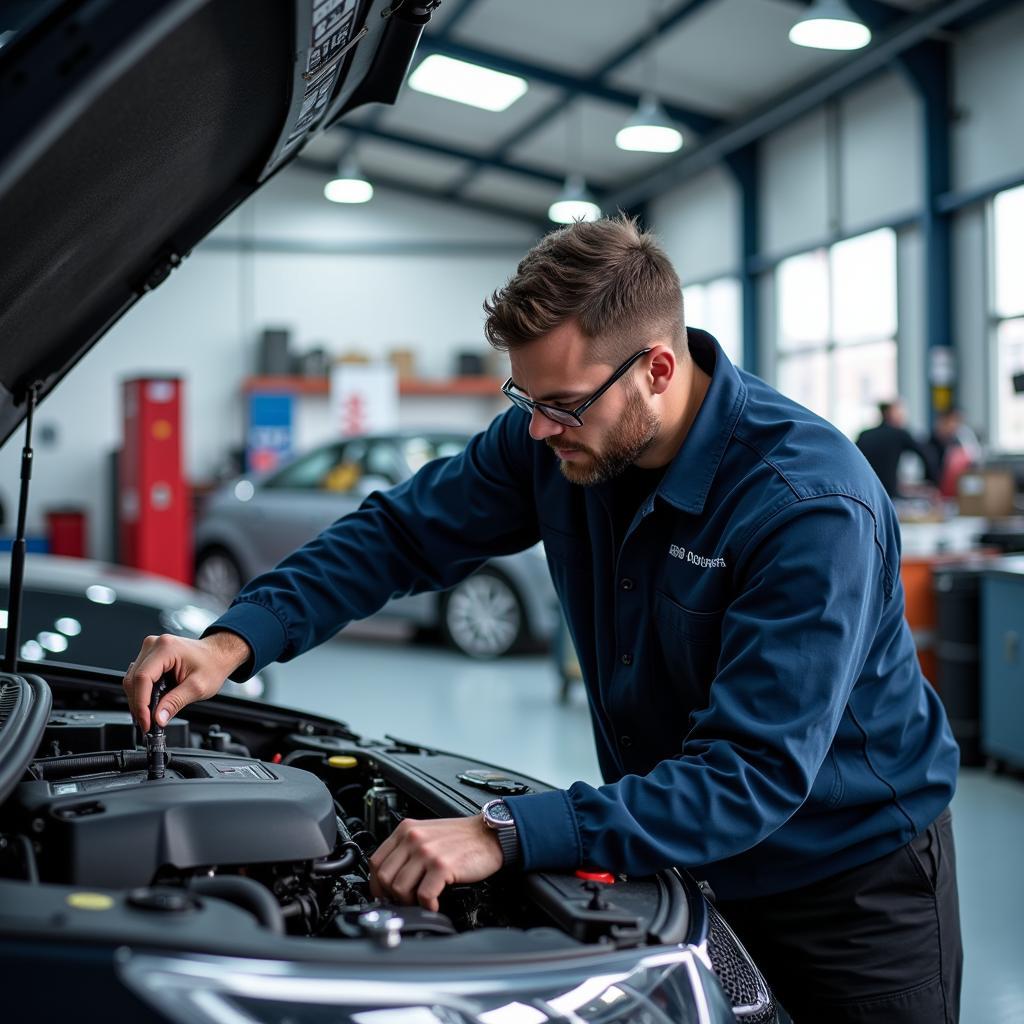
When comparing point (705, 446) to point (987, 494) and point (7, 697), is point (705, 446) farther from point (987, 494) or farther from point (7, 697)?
point (987, 494)

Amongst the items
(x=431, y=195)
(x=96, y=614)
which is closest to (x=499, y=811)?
(x=96, y=614)

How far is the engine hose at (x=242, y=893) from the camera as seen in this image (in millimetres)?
1061

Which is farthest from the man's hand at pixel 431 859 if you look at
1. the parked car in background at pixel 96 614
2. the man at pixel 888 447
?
the man at pixel 888 447

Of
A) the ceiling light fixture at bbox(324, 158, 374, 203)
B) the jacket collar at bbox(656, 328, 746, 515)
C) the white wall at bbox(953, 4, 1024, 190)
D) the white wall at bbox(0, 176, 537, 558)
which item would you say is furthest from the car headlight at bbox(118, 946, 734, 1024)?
the white wall at bbox(0, 176, 537, 558)

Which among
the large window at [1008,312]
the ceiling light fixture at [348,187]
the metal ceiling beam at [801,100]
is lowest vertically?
the large window at [1008,312]

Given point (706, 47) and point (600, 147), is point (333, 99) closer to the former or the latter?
point (706, 47)

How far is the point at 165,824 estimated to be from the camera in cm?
114

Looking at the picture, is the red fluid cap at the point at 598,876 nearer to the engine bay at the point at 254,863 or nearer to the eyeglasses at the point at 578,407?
the engine bay at the point at 254,863

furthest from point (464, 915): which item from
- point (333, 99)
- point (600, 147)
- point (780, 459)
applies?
point (600, 147)

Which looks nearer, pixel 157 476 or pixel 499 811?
pixel 499 811

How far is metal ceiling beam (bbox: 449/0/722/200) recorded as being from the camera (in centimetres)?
890

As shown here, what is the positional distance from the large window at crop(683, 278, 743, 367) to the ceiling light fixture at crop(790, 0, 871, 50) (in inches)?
204

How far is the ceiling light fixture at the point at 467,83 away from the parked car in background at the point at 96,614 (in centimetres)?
765

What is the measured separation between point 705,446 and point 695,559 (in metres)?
0.15
